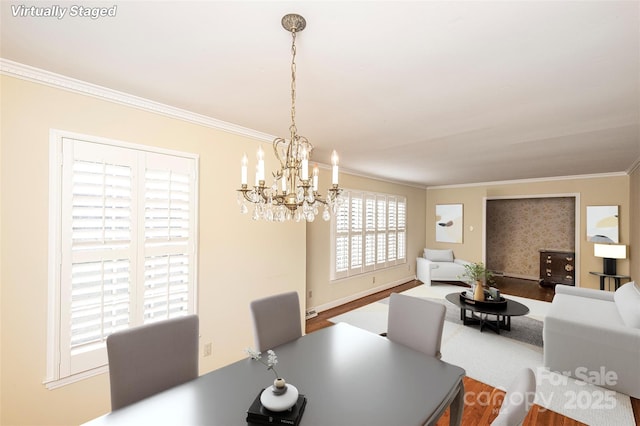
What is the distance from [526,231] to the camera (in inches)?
292

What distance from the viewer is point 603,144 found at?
3.19 metres

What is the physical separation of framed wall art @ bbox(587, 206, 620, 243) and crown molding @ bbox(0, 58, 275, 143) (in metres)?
6.47

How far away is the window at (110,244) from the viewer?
1872mm

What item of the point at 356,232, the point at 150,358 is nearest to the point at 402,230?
the point at 356,232

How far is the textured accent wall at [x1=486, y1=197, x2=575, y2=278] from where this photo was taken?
269 inches

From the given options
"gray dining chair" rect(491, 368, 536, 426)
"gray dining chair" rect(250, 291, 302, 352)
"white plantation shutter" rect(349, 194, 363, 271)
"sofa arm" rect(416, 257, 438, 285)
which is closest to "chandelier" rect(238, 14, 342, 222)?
"gray dining chair" rect(250, 291, 302, 352)

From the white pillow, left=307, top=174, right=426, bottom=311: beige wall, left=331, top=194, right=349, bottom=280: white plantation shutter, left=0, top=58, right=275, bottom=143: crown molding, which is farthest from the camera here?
the white pillow

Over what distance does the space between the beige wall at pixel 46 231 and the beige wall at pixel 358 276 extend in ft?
6.30

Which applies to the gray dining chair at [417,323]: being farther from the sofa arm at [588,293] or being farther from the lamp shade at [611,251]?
the lamp shade at [611,251]

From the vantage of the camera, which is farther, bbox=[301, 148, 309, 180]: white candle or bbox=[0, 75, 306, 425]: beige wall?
bbox=[0, 75, 306, 425]: beige wall

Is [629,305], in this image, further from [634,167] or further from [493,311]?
[634,167]

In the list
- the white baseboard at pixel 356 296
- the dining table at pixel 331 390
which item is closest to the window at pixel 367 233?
the white baseboard at pixel 356 296

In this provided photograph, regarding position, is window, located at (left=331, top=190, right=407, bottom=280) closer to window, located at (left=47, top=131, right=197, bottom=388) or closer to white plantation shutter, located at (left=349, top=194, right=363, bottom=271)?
white plantation shutter, located at (left=349, top=194, right=363, bottom=271)

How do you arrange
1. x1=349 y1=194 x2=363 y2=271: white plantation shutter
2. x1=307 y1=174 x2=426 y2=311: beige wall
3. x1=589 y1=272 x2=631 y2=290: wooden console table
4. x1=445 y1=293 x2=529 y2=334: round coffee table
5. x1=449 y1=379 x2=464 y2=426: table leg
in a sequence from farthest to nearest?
1. x1=349 y1=194 x2=363 y2=271: white plantation shutter
2. x1=589 y1=272 x2=631 y2=290: wooden console table
3. x1=307 y1=174 x2=426 y2=311: beige wall
4. x1=445 y1=293 x2=529 y2=334: round coffee table
5. x1=449 y1=379 x2=464 y2=426: table leg
